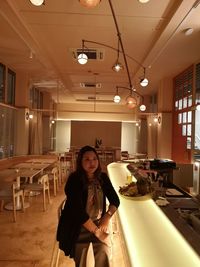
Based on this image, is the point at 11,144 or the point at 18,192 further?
the point at 11,144

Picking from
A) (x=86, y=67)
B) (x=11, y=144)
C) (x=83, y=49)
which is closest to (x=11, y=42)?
(x=83, y=49)

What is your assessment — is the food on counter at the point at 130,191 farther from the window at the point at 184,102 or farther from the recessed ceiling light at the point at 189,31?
the window at the point at 184,102

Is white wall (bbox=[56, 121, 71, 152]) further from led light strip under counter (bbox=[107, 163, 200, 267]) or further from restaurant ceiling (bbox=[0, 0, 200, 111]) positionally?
led light strip under counter (bbox=[107, 163, 200, 267])

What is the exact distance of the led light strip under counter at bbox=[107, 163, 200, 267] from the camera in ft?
4.86

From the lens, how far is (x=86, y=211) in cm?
192

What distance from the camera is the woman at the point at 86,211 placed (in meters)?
1.83

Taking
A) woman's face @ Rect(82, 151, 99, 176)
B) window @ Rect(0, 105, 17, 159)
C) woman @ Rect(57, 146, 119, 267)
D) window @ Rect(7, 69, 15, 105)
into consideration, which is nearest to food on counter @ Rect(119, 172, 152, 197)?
woman @ Rect(57, 146, 119, 267)

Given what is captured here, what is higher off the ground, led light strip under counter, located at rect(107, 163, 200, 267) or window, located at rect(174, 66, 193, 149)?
window, located at rect(174, 66, 193, 149)

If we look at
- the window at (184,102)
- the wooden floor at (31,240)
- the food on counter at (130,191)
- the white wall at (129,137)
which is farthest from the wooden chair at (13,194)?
the white wall at (129,137)

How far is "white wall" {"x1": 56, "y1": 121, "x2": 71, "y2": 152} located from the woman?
1287 cm

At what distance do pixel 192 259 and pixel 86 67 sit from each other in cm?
624

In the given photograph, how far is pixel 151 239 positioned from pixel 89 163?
0.74 m

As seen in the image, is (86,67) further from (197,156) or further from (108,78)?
(197,156)

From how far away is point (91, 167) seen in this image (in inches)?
79.7
